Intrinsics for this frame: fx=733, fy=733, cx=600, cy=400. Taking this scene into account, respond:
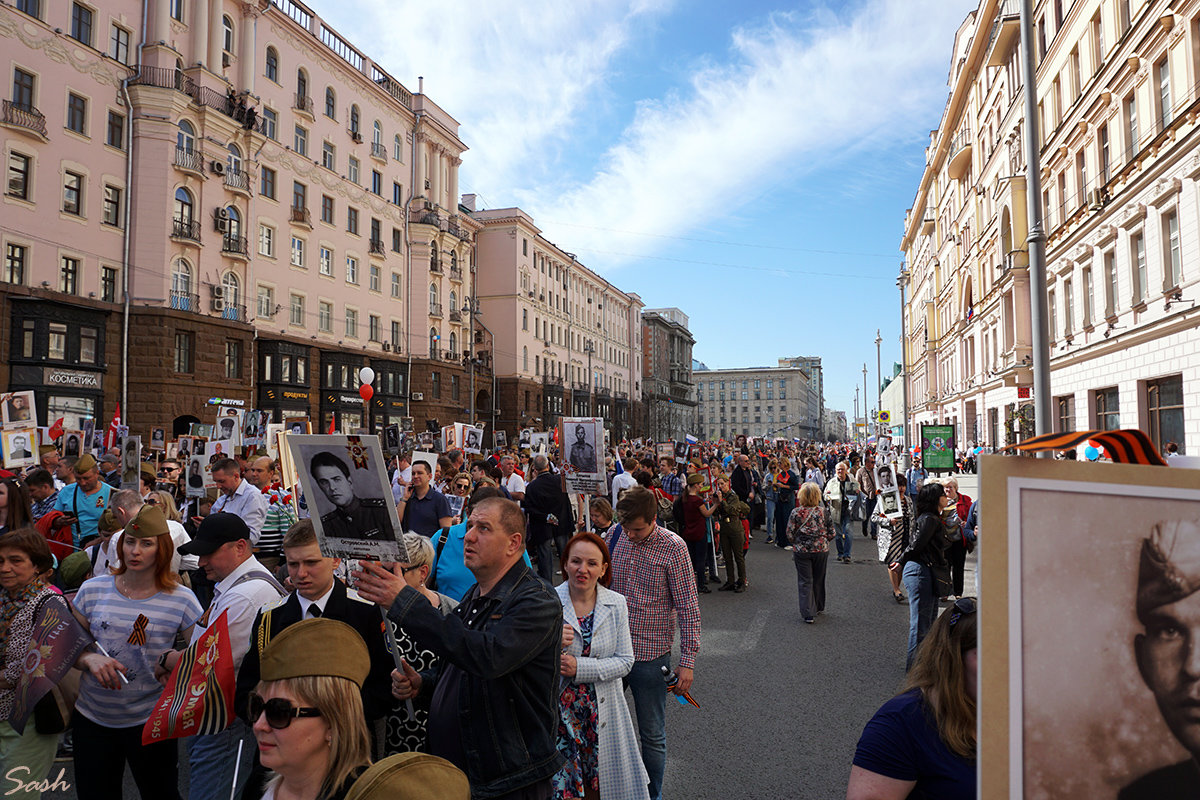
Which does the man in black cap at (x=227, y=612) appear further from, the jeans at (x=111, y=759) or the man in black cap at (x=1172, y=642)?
the man in black cap at (x=1172, y=642)

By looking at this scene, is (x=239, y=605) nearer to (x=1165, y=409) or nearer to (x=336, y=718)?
(x=336, y=718)

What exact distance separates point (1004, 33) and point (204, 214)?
3347 centimetres

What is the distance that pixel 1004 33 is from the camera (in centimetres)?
2920

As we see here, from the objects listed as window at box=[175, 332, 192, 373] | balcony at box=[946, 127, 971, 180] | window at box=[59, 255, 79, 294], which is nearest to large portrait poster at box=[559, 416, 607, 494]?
window at box=[59, 255, 79, 294]

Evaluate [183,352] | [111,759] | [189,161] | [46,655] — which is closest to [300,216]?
[189,161]

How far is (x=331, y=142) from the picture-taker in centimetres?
3966

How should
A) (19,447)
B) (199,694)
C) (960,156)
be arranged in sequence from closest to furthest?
(199,694) < (19,447) < (960,156)

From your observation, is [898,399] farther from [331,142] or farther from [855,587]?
[855,587]

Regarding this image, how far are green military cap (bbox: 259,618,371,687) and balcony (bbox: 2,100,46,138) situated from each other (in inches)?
1180

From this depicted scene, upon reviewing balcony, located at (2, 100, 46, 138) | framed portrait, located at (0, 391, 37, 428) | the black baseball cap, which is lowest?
the black baseball cap

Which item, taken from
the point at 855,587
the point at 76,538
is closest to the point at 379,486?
the point at 76,538

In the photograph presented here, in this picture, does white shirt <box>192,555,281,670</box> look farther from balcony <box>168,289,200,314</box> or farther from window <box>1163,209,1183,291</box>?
balcony <box>168,289,200,314</box>

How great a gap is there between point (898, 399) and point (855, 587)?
79134 millimetres

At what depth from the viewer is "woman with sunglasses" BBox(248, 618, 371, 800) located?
6.68 feet
